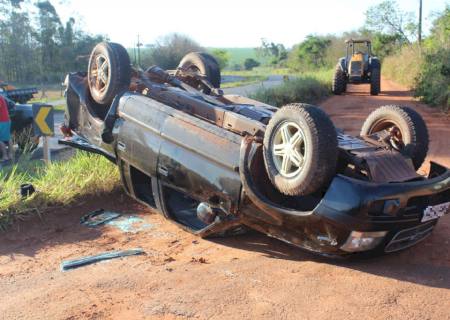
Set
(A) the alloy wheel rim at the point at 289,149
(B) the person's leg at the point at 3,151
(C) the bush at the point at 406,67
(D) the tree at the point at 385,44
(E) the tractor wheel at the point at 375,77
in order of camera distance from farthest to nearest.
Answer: (D) the tree at the point at 385,44
(C) the bush at the point at 406,67
(E) the tractor wheel at the point at 375,77
(B) the person's leg at the point at 3,151
(A) the alloy wheel rim at the point at 289,149

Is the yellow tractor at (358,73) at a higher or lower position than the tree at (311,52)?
lower

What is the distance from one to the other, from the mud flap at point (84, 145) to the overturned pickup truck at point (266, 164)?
2 centimetres

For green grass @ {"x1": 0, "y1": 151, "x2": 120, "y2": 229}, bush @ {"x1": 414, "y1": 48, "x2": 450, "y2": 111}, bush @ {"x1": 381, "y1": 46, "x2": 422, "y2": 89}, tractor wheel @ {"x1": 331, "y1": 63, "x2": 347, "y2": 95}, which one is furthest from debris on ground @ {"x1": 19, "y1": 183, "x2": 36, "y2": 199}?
bush @ {"x1": 381, "y1": 46, "x2": 422, "y2": 89}

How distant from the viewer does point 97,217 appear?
215 inches

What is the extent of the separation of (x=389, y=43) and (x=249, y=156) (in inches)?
1515

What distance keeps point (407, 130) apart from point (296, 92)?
39.3 feet

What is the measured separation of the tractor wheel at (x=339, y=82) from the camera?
20516 millimetres

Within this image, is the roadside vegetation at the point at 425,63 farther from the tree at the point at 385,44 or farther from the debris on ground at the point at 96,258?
the debris on ground at the point at 96,258

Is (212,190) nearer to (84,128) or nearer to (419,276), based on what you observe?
(419,276)

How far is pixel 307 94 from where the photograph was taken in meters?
17.8

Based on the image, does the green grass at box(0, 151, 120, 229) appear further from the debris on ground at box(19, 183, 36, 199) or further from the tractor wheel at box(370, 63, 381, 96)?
the tractor wheel at box(370, 63, 381, 96)

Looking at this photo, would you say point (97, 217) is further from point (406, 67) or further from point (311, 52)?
point (311, 52)

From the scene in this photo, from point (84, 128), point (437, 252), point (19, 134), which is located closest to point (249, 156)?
point (437, 252)

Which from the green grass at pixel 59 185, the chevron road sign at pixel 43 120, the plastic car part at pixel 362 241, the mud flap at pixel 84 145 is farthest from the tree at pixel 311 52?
the plastic car part at pixel 362 241
